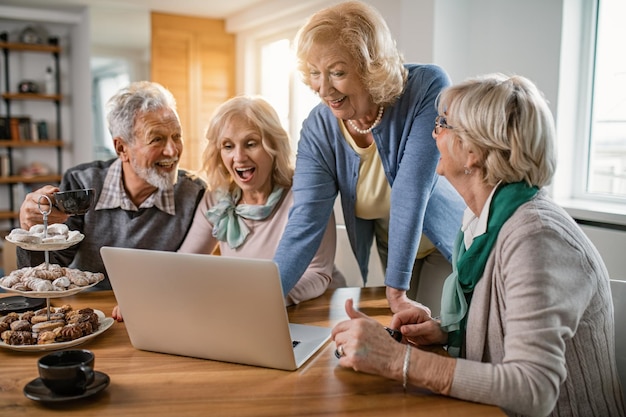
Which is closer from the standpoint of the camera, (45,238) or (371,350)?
(371,350)

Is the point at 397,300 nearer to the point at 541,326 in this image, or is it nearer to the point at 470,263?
the point at 470,263

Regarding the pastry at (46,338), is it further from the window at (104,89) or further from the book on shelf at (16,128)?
the book on shelf at (16,128)

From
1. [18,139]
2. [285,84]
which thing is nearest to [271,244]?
[285,84]

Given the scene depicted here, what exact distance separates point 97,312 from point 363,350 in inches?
31.0

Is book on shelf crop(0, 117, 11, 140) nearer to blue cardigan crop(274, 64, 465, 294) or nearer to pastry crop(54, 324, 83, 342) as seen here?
blue cardigan crop(274, 64, 465, 294)

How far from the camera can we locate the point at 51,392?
3.62ft

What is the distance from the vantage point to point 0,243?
20.5ft

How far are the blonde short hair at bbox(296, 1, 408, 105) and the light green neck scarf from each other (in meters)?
0.52

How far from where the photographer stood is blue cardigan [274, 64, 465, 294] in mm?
1729

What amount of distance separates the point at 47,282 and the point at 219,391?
0.53m

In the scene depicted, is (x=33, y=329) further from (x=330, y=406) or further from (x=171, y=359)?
(x=330, y=406)

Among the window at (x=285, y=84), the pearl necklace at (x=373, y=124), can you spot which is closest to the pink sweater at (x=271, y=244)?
the pearl necklace at (x=373, y=124)

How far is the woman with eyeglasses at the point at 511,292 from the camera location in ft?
3.57

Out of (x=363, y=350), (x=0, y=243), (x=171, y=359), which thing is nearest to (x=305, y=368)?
(x=363, y=350)
